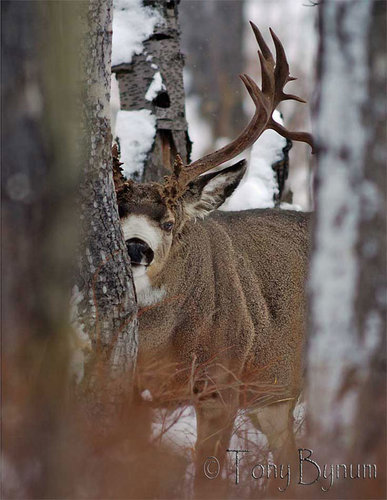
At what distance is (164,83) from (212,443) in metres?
3.72

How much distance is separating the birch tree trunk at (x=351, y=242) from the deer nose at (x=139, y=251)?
2.01m

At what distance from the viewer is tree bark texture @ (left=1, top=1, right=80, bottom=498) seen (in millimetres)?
2891

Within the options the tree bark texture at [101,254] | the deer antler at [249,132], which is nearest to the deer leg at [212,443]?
the tree bark texture at [101,254]

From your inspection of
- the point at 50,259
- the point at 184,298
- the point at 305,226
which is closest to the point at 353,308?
the point at 50,259

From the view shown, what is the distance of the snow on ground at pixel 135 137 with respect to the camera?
6875 millimetres

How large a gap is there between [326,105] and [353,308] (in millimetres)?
673

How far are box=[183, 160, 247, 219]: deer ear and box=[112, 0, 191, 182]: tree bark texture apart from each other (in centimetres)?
170

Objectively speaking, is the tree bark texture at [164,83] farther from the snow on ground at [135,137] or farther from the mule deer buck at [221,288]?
the mule deer buck at [221,288]

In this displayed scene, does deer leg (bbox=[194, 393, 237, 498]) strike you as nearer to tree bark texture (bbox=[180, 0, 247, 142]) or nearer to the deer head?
the deer head

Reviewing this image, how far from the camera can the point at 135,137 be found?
6996 millimetres

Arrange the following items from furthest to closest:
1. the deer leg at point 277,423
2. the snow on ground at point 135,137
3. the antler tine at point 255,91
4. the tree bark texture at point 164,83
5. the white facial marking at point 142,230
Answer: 1. the tree bark texture at point 164,83
2. the snow on ground at point 135,137
3. the antler tine at point 255,91
4. the white facial marking at point 142,230
5. the deer leg at point 277,423

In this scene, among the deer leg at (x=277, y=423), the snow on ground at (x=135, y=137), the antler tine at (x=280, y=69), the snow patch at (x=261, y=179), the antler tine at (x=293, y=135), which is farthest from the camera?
the snow patch at (x=261, y=179)

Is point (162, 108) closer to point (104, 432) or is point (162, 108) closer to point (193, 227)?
point (193, 227)

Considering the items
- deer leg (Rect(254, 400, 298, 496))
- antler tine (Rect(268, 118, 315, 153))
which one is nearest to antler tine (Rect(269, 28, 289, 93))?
antler tine (Rect(268, 118, 315, 153))
